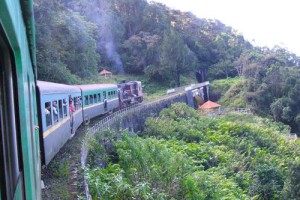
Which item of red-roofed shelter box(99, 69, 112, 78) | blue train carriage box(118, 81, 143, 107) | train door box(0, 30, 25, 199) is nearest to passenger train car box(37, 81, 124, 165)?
train door box(0, 30, 25, 199)

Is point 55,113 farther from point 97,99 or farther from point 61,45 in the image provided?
point 61,45

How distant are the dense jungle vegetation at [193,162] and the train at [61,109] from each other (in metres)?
0.99

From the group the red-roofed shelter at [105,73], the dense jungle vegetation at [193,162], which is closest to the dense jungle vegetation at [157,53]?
the red-roofed shelter at [105,73]

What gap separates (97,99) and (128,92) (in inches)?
321

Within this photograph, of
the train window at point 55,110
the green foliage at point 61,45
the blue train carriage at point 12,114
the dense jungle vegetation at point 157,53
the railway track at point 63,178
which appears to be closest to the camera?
the blue train carriage at point 12,114

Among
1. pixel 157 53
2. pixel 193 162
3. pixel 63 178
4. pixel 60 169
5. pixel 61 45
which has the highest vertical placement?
pixel 61 45

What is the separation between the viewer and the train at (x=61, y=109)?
22.0 feet

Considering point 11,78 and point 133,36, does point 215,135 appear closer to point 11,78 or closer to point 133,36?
point 11,78

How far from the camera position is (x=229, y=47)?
2249 inches

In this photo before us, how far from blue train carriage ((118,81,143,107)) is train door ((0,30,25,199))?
24.0m

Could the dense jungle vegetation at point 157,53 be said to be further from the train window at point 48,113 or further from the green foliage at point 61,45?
the train window at point 48,113

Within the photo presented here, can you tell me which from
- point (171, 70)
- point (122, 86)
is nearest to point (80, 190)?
point (122, 86)

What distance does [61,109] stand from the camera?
9.24 meters

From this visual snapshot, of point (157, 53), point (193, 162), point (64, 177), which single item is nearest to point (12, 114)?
point (64, 177)
